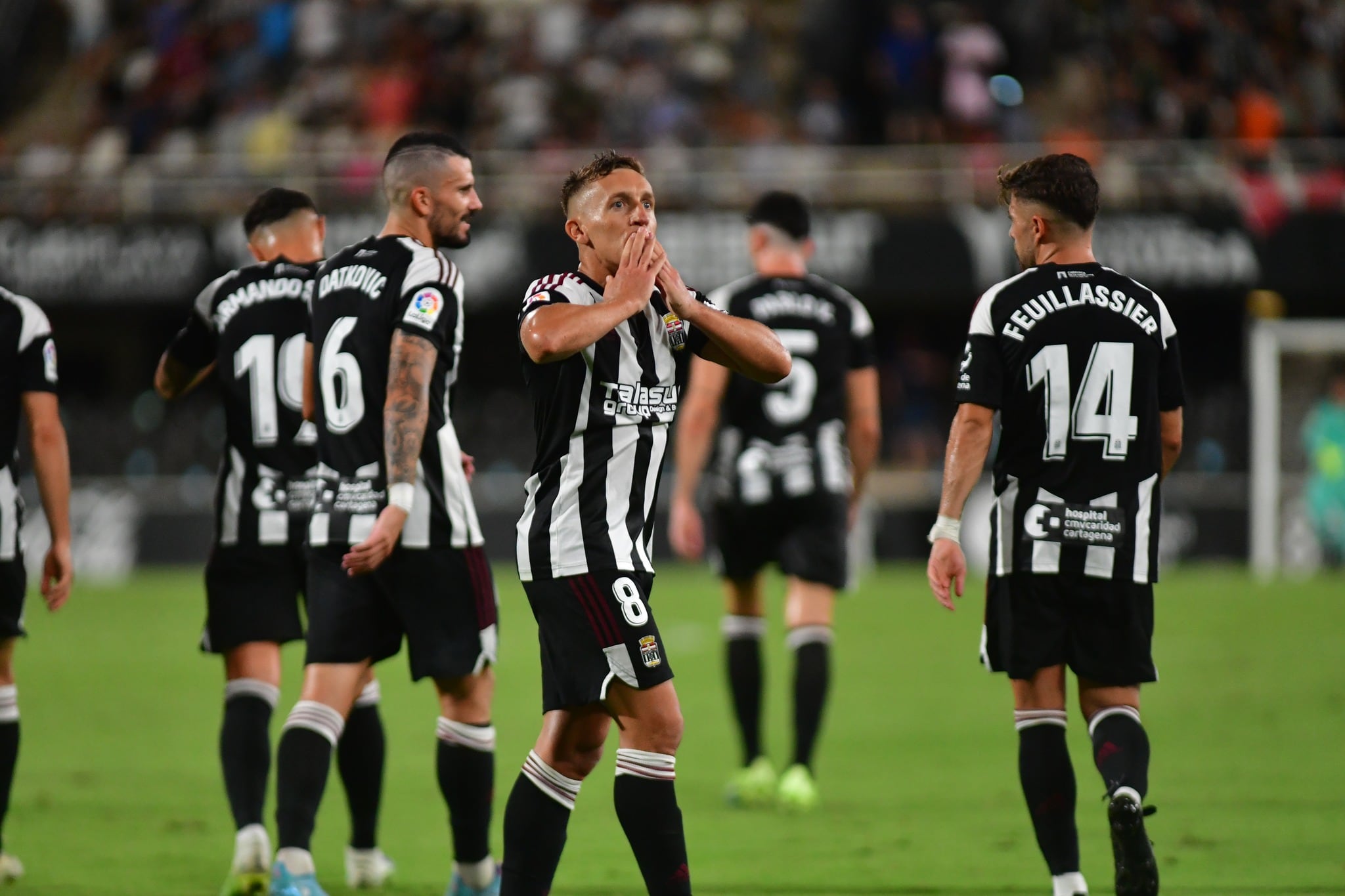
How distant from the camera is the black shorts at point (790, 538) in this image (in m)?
7.21

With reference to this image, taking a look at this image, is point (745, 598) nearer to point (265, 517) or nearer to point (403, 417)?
point (265, 517)

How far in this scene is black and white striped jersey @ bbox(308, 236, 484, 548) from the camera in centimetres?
505

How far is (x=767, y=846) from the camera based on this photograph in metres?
6.06

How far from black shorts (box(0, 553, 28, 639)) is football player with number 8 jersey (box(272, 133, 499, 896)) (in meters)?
1.14

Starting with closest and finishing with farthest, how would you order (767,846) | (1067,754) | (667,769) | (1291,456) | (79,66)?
(667,769) < (1067,754) < (767,846) < (1291,456) < (79,66)

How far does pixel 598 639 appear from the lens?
4215 millimetres

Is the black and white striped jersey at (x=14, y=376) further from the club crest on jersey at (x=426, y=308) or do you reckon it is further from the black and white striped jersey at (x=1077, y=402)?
the black and white striped jersey at (x=1077, y=402)

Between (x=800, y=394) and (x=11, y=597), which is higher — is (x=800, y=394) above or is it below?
above

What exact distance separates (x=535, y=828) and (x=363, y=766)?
1378mm

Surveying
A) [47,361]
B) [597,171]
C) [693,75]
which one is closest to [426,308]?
[597,171]

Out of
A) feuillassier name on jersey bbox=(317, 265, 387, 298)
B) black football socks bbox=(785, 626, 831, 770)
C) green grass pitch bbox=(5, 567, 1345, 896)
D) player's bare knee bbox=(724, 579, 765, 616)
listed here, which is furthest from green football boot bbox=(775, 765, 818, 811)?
feuillassier name on jersey bbox=(317, 265, 387, 298)

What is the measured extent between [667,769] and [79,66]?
71.3 ft


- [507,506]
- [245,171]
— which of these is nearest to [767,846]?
[507,506]

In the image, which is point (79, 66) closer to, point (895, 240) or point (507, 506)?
point (507, 506)
